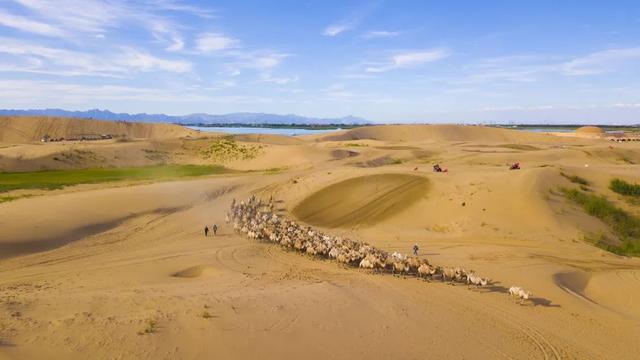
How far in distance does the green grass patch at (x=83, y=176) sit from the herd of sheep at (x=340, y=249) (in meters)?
15.0

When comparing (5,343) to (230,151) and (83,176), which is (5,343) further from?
(230,151)

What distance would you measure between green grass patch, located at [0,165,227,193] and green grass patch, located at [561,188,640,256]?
79.3 feet

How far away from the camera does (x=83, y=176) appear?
1431 inches

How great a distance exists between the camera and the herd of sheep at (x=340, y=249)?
41.9ft

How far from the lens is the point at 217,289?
1123 cm

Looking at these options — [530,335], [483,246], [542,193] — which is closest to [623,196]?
[542,193]

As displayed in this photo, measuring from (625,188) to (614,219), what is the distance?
3205mm

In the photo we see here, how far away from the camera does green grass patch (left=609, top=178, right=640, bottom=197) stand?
2125 centimetres

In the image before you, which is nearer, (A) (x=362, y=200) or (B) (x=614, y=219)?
(B) (x=614, y=219)

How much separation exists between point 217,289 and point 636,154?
43.8 meters

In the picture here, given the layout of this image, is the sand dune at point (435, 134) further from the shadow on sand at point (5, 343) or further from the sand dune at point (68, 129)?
the shadow on sand at point (5, 343)

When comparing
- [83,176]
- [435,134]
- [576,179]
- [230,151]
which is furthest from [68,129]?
[576,179]

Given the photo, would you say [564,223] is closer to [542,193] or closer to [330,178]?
[542,193]

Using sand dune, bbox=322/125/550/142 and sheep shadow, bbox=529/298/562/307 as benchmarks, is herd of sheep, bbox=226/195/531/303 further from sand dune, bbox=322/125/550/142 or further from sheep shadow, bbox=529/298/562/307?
sand dune, bbox=322/125/550/142
